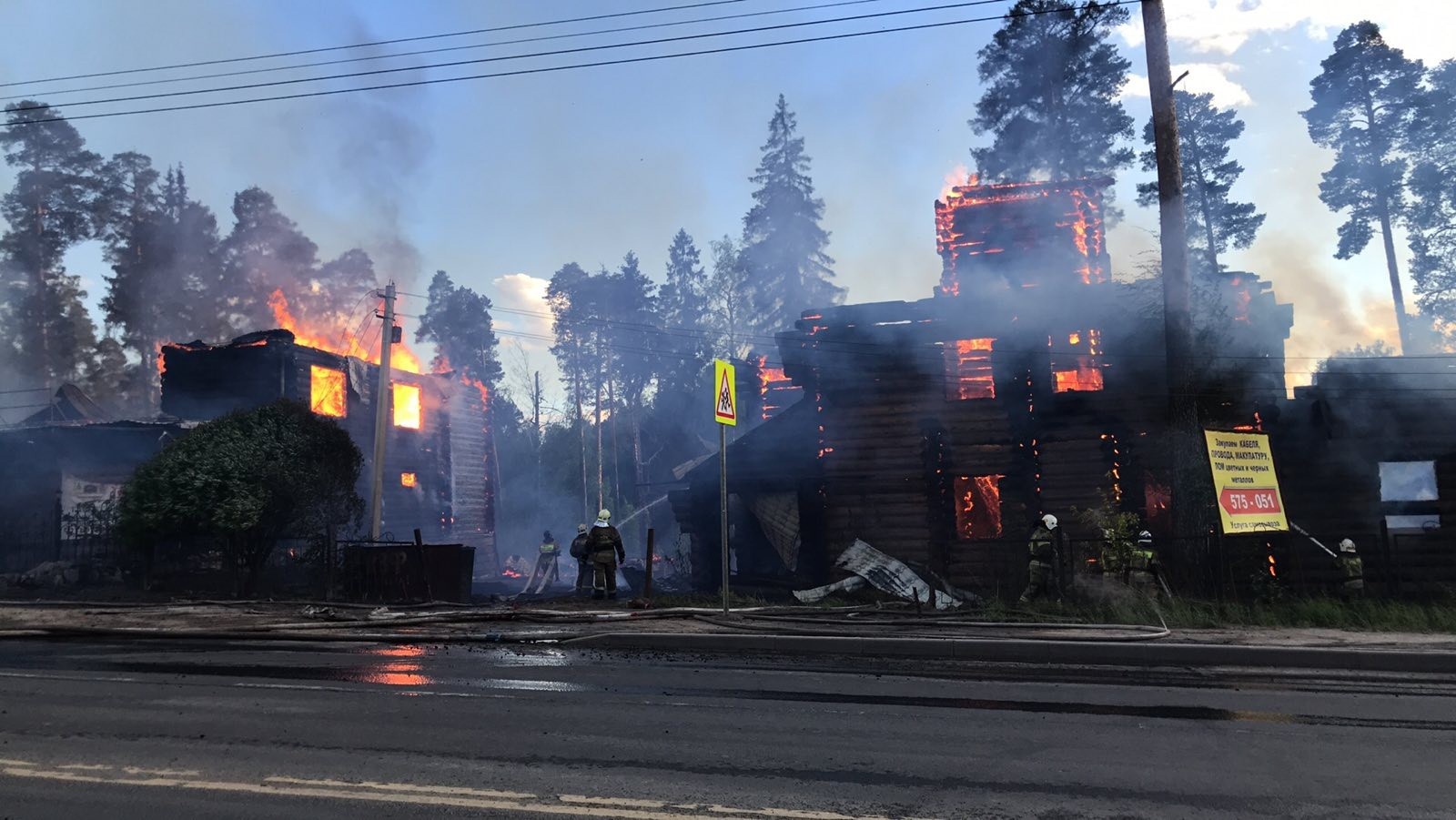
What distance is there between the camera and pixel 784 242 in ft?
184

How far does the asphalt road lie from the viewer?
4477 millimetres

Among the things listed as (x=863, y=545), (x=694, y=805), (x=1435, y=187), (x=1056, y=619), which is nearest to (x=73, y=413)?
(x=863, y=545)

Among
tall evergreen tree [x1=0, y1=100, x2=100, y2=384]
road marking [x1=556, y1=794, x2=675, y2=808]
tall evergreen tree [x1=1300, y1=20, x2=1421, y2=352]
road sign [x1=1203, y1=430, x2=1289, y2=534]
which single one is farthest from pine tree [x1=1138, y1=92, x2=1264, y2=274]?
tall evergreen tree [x1=0, y1=100, x2=100, y2=384]


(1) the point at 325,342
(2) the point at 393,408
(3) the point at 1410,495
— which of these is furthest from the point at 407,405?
(3) the point at 1410,495

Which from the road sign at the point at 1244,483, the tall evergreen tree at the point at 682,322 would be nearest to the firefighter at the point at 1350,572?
the road sign at the point at 1244,483

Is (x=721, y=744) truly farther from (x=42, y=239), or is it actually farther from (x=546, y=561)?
(x=42, y=239)

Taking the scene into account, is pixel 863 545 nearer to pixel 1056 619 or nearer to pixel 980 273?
pixel 980 273

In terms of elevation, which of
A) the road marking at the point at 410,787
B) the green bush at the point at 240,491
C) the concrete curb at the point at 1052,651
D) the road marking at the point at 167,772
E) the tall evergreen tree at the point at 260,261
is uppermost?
the tall evergreen tree at the point at 260,261

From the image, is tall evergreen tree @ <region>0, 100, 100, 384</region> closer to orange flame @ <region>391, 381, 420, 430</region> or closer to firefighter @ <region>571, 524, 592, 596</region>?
orange flame @ <region>391, 381, 420, 430</region>

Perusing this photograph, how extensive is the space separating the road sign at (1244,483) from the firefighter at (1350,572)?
5.88 ft

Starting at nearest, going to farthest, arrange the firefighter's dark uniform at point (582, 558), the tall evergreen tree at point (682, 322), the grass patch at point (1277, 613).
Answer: the grass patch at point (1277, 613), the firefighter's dark uniform at point (582, 558), the tall evergreen tree at point (682, 322)

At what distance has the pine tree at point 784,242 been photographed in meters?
55.3

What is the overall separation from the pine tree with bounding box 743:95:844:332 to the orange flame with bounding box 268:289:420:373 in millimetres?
19884

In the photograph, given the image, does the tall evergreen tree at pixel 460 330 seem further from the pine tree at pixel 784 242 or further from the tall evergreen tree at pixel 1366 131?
the tall evergreen tree at pixel 1366 131
